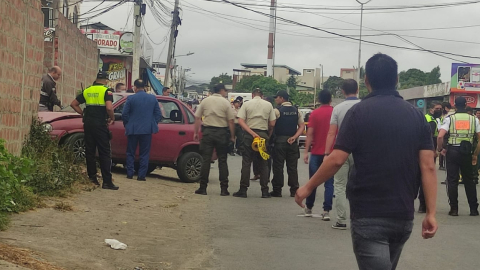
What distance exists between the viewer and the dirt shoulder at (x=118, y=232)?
7.05m

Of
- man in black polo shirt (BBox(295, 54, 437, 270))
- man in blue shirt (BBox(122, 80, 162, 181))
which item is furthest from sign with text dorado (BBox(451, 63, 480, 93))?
man in black polo shirt (BBox(295, 54, 437, 270))

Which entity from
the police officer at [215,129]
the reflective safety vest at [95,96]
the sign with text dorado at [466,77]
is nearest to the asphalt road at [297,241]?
the police officer at [215,129]

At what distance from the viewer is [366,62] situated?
4824 mm

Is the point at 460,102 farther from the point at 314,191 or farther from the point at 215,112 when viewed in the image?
the point at 215,112

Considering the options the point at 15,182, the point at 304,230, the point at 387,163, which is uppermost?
the point at 387,163

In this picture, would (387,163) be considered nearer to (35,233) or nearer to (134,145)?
(35,233)

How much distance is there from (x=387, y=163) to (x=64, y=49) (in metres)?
17.5

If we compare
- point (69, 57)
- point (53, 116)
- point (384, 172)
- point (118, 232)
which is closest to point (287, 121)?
point (53, 116)

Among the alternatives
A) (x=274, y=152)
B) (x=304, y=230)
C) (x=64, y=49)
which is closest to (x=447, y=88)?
(x=64, y=49)

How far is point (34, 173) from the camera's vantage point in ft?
33.1

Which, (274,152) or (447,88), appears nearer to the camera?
(274,152)

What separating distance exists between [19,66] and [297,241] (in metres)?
4.91

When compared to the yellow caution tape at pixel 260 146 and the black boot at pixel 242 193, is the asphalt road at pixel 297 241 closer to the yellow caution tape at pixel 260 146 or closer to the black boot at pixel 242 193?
the black boot at pixel 242 193

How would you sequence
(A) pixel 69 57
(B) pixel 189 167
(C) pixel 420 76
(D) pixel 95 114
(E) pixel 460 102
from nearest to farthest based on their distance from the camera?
(E) pixel 460 102, (D) pixel 95 114, (B) pixel 189 167, (A) pixel 69 57, (C) pixel 420 76
